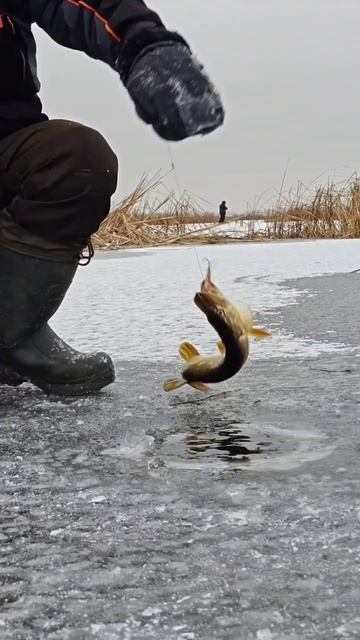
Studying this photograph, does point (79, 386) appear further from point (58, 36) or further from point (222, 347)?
point (58, 36)

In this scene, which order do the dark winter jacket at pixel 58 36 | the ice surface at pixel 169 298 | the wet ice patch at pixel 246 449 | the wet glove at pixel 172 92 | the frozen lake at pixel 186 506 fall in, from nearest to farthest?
the frozen lake at pixel 186 506, the wet ice patch at pixel 246 449, the wet glove at pixel 172 92, the dark winter jacket at pixel 58 36, the ice surface at pixel 169 298

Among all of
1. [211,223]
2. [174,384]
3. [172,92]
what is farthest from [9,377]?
[211,223]

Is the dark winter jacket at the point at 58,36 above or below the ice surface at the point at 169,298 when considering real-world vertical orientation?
above

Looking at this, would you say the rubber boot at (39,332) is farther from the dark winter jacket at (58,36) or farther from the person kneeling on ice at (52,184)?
the dark winter jacket at (58,36)

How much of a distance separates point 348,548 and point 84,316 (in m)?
1.98

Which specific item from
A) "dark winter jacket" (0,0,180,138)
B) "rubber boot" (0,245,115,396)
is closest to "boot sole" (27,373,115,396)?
"rubber boot" (0,245,115,396)

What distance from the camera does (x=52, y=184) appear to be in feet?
5.11

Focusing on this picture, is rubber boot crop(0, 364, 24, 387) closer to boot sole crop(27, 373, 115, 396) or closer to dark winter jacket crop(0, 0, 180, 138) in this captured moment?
boot sole crop(27, 373, 115, 396)

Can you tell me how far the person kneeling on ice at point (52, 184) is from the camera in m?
1.51


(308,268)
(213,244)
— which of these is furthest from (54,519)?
(213,244)

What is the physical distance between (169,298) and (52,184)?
1578 mm

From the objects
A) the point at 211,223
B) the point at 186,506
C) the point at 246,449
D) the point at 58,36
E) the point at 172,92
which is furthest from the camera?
the point at 211,223

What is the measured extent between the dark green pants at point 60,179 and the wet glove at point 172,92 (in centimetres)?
19

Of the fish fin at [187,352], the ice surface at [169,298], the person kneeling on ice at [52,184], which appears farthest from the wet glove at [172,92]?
the ice surface at [169,298]
